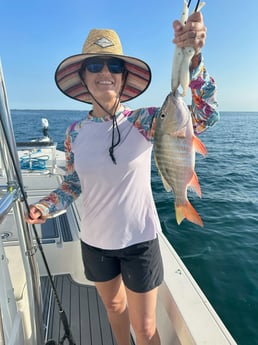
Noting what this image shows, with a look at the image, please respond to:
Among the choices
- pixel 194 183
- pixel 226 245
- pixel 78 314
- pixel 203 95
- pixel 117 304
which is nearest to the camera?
pixel 203 95

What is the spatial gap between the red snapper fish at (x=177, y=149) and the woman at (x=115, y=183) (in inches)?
3.9

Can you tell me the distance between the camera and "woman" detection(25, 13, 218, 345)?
1.49 meters

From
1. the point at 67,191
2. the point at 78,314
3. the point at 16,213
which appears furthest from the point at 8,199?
the point at 78,314

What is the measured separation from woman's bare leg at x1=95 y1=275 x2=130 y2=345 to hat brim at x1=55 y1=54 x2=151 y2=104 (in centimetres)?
115

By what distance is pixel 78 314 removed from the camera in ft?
8.52

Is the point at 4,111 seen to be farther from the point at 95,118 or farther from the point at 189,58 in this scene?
the point at 189,58

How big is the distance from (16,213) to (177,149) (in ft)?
3.15

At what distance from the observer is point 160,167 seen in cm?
142

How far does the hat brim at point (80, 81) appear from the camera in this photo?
1.61m

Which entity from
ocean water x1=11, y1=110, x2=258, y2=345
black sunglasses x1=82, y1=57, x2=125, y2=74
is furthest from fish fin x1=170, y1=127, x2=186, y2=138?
ocean water x1=11, y1=110, x2=258, y2=345

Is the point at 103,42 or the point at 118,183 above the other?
the point at 103,42

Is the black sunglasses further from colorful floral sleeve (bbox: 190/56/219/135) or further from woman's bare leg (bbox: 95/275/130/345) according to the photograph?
woman's bare leg (bbox: 95/275/130/345)

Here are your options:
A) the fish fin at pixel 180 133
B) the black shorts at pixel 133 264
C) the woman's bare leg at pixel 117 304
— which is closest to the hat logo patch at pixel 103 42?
the fish fin at pixel 180 133

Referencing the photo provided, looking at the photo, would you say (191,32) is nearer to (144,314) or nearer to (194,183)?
(194,183)
